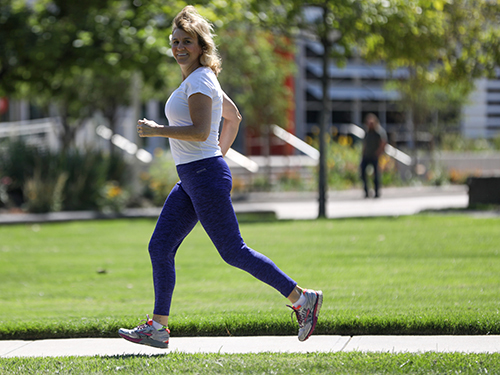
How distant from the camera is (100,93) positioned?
80.1 ft

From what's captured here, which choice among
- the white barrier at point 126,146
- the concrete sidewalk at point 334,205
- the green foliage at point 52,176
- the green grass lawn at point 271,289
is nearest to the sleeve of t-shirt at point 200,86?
the green grass lawn at point 271,289

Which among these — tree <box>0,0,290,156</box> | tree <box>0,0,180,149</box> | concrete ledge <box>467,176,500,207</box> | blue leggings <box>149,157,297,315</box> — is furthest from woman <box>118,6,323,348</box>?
concrete ledge <box>467,176,500,207</box>

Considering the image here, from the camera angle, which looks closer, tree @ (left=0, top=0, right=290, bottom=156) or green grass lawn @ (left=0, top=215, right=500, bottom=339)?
green grass lawn @ (left=0, top=215, right=500, bottom=339)

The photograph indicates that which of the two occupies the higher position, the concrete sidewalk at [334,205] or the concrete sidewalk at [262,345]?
the concrete sidewalk at [334,205]

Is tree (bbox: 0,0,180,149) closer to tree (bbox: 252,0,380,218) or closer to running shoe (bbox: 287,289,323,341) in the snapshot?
tree (bbox: 252,0,380,218)

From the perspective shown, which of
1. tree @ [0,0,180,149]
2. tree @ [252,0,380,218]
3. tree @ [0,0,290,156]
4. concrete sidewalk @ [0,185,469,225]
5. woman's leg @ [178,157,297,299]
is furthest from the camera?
concrete sidewalk @ [0,185,469,225]

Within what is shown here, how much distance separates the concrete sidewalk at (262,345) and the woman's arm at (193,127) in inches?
53.2

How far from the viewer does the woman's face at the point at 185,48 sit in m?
4.50

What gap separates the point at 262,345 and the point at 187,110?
5.19 ft

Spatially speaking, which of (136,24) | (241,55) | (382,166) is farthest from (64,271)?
(382,166)

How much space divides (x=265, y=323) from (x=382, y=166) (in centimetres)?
1908

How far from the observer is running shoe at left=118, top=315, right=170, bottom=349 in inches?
178

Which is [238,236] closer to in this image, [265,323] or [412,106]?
[265,323]

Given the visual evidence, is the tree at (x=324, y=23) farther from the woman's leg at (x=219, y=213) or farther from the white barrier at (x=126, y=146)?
the woman's leg at (x=219, y=213)
